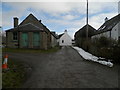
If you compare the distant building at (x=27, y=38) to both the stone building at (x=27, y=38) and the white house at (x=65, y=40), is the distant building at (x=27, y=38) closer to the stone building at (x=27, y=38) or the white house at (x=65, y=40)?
the stone building at (x=27, y=38)

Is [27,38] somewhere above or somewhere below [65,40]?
below

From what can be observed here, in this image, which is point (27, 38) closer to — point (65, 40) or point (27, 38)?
point (27, 38)

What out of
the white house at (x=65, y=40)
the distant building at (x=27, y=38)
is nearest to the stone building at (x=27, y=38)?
the distant building at (x=27, y=38)

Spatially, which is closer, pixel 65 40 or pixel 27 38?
pixel 27 38

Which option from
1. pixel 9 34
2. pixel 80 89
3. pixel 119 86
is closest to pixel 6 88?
pixel 80 89

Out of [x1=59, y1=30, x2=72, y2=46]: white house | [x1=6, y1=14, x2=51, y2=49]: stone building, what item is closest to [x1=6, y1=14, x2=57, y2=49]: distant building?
[x1=6, y1=14, x2=51, y2=49]: stone building

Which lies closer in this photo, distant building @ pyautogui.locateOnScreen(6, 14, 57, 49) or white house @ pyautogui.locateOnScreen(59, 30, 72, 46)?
distant building @ pyautogui.locateOnScreen(6, 14, 57, 49)

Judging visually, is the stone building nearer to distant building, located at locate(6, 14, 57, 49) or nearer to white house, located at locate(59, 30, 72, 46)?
distant building, located at locate(6, 14, 57, 49)

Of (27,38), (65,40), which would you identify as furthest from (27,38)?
(65,40)

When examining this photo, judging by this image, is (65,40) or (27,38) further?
(65,40)

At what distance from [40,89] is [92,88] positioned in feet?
6.50

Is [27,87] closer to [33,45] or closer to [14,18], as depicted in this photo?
[33,45]

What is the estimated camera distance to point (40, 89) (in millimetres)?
3986

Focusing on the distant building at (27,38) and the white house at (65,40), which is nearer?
the distant building at (27,38)
